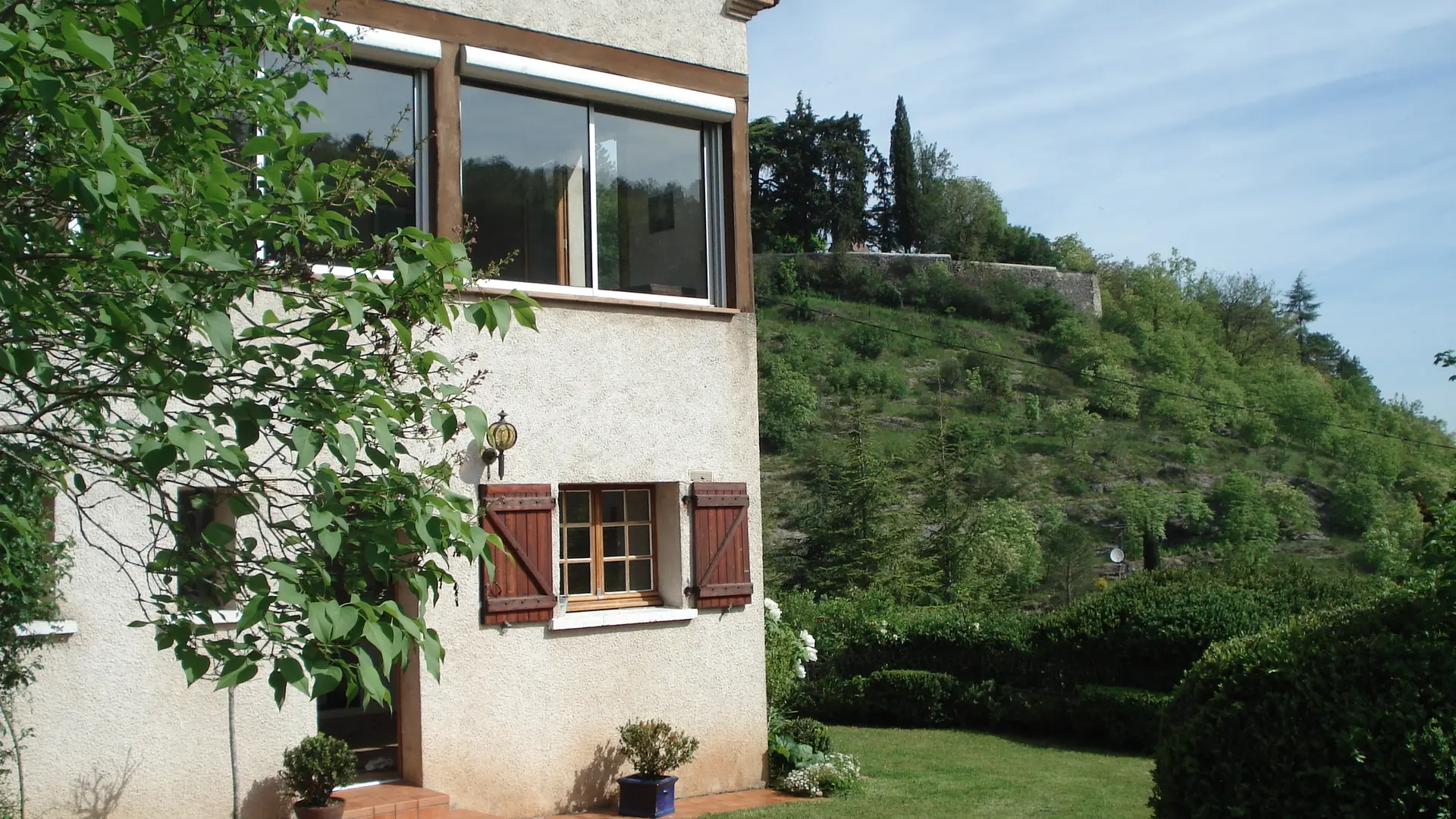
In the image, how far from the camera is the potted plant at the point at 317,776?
729 cm

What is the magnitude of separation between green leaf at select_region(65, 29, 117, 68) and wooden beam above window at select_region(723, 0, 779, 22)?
7797mm

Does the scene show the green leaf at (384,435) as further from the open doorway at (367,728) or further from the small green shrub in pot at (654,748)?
the small green shrub in pot at (654,748)

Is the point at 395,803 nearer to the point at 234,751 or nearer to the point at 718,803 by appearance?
the point at 234,751

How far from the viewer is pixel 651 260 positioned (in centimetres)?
983

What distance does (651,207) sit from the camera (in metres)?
9.91

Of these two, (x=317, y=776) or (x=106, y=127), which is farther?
(x=317, y=776)

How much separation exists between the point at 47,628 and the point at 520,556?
2.98 metres

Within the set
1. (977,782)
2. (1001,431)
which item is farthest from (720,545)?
(1001,431)

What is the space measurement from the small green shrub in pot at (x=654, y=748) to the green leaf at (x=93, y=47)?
683cm

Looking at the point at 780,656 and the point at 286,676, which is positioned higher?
the point at 286,676

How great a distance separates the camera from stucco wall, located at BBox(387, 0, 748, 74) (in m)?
8.95

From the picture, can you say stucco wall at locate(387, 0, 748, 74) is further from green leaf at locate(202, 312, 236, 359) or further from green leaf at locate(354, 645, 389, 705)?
green leaf at locate(354, 645, 389, 705)

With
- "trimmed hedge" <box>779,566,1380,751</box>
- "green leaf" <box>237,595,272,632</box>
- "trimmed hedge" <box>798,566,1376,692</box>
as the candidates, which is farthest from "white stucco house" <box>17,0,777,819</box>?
"trimmed hedge" <box>798,566,1376,692</box>

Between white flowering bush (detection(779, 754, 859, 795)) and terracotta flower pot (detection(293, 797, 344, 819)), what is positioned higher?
terracotta flower pot (detection(293, 797, 344, 819))
